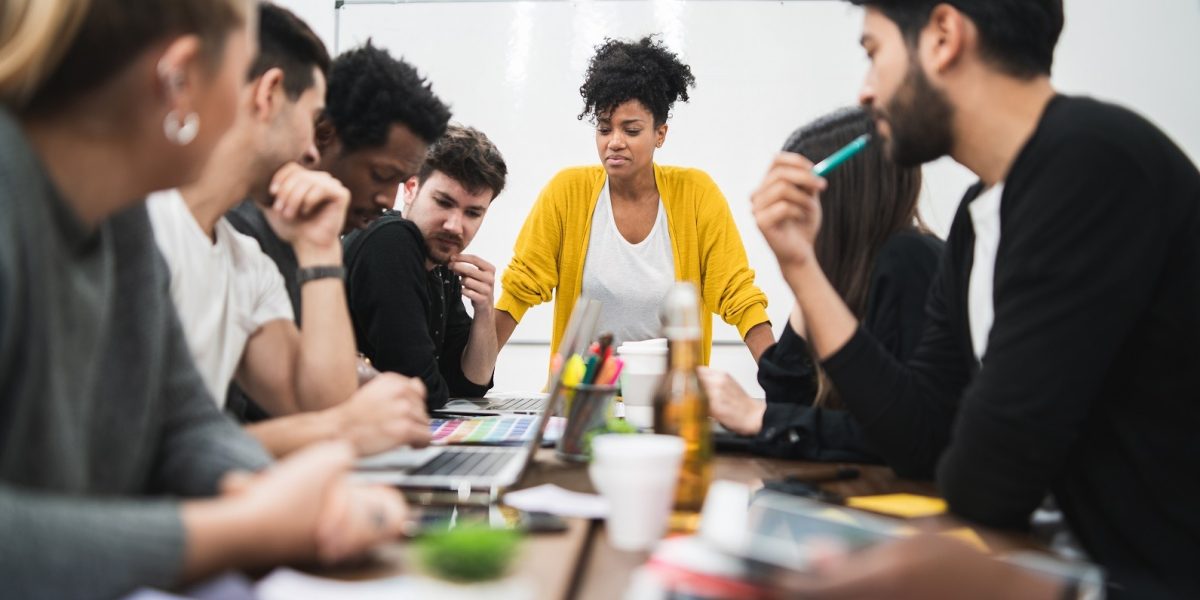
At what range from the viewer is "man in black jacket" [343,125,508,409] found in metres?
1.92

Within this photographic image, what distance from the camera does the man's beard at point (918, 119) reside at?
1190 mm

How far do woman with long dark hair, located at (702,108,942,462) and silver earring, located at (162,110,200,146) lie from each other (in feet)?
2.87

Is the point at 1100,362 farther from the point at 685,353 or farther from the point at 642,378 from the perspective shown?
the point at 642,378

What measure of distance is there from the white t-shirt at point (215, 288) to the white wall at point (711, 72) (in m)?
2.45

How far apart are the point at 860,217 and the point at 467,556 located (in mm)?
1210

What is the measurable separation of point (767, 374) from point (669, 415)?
28.8 inches

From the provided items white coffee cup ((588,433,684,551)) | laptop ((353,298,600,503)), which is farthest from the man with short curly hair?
white coffee cup ((588,433,684,551))

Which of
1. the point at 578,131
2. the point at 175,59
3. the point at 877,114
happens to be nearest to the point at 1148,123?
the point at 877,114

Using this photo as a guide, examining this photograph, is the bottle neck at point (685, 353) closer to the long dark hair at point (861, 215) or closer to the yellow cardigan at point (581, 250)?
the long dark hair at point (861, 215)

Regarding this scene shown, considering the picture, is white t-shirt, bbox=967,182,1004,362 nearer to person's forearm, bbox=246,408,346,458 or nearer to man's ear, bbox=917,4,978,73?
man's ear, bbox=917,4,978,73

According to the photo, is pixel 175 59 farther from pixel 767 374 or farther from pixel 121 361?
pixel 767 374

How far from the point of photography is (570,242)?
2.80 meters

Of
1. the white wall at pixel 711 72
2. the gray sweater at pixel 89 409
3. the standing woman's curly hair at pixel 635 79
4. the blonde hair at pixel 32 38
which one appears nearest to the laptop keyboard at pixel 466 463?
the gray sweater at pixel 89 409

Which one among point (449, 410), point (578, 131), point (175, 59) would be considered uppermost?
point (578, 131)
